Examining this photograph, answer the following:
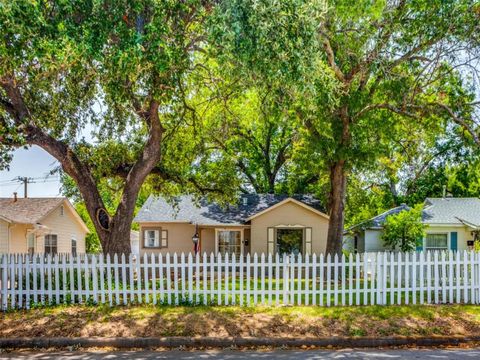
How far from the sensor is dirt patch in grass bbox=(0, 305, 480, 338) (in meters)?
8.40

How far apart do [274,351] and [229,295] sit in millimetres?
2562

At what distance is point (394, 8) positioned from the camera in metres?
11.9

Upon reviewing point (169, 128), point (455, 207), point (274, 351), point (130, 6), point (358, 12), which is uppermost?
point (358, 12)

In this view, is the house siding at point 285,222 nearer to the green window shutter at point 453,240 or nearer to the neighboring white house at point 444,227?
the neighboring white house at point 444,227

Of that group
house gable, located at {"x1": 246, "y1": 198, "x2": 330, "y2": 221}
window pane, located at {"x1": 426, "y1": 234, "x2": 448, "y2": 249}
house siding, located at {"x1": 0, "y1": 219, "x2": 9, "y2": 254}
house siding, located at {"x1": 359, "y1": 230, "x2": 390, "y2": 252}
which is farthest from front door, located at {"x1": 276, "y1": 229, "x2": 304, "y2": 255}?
house siding, located at {"x1": 0, "y1": 219, "x2": 9, "y2": 254}

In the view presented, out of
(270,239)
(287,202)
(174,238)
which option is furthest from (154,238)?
(287,202)

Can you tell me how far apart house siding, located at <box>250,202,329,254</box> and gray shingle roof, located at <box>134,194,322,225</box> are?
0.54 metres

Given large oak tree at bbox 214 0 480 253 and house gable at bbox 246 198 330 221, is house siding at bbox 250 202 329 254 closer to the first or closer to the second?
house gable at bbox 246 198 330 221

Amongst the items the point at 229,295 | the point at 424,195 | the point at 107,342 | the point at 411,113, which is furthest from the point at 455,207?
the point at 107,342

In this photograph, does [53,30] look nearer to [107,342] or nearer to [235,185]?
[107,342]

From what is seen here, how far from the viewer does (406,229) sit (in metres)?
19.7

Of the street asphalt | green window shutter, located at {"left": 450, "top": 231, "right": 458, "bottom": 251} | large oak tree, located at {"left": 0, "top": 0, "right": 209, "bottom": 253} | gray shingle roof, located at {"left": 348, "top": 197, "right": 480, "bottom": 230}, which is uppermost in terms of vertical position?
large oak tree, located at {"left": 0, "top": 0, "right": 209, "bottom": 253}

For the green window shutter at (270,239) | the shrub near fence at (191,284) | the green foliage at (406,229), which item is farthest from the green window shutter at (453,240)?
the shrub near fence at (191,284)

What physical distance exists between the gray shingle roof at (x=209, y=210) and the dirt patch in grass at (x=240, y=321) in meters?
13.7
